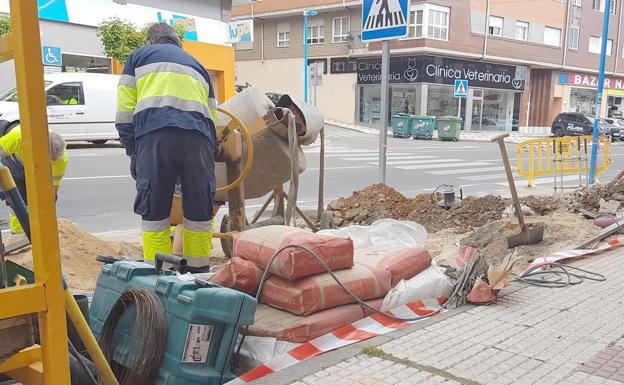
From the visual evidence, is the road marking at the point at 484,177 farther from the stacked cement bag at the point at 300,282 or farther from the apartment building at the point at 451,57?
the apartment building at the point at 451,57

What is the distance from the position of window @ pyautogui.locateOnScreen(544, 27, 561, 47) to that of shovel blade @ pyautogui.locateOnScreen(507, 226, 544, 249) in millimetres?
39099

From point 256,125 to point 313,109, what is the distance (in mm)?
725

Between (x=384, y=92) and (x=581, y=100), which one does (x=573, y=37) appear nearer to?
(x=581, y=100)

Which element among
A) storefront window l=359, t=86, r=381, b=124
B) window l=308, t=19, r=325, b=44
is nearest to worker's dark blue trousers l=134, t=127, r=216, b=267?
storefront window l=359, t=86, r=381, b=124

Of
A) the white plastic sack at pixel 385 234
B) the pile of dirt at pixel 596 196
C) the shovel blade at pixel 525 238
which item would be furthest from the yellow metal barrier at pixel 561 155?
the white plastic sack at pixel 385 234

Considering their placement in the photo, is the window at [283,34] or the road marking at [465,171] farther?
the window at [283,34]

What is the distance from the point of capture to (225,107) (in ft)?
17.4

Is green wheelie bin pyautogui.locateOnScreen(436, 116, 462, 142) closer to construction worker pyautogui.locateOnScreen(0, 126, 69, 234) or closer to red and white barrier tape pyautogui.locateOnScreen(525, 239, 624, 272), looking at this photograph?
red and white barrier tape pyautogui.locateOnScreen(525, 239, 624, 272)

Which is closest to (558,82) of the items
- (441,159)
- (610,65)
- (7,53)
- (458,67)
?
(610,65)

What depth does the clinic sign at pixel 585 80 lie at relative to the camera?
4325cm

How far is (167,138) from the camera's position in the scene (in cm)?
363

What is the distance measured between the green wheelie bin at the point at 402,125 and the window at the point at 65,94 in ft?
58.4

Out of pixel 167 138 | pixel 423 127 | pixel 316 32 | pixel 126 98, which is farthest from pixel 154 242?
pixel 316 32

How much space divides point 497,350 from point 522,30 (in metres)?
40.3
